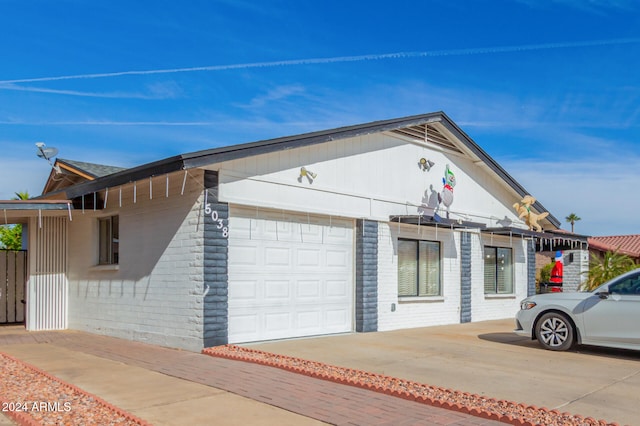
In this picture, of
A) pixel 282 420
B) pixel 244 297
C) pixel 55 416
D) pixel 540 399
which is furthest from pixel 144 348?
pixel 540 399

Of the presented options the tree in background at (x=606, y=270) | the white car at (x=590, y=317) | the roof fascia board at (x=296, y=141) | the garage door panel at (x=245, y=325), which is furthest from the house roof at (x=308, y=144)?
the white car at (x=590, y=317)

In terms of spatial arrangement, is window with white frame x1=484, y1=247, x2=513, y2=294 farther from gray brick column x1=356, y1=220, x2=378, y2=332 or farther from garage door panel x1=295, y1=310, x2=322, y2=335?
garage door panel x1=295, y1=310, x2=322, y2=335

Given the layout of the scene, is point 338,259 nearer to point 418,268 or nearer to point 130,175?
point 418,268

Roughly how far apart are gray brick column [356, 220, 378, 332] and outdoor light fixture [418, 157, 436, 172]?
2.60 metres

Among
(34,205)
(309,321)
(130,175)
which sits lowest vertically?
(309,321)

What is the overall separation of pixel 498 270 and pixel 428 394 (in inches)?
431

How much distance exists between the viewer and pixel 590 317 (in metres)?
9.66

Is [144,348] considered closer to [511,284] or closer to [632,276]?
[632,276]

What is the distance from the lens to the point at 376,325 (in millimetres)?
12719

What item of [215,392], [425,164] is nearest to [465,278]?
[425,164]

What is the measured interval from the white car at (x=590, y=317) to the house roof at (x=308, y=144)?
4.91 metres

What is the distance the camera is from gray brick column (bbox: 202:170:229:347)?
31.9ft

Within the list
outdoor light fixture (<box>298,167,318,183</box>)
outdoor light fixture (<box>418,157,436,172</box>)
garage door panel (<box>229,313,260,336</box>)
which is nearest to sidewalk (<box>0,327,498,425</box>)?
garage door panel (<box>229,313,260,336</box>)

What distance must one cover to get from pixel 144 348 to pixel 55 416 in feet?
14.7
